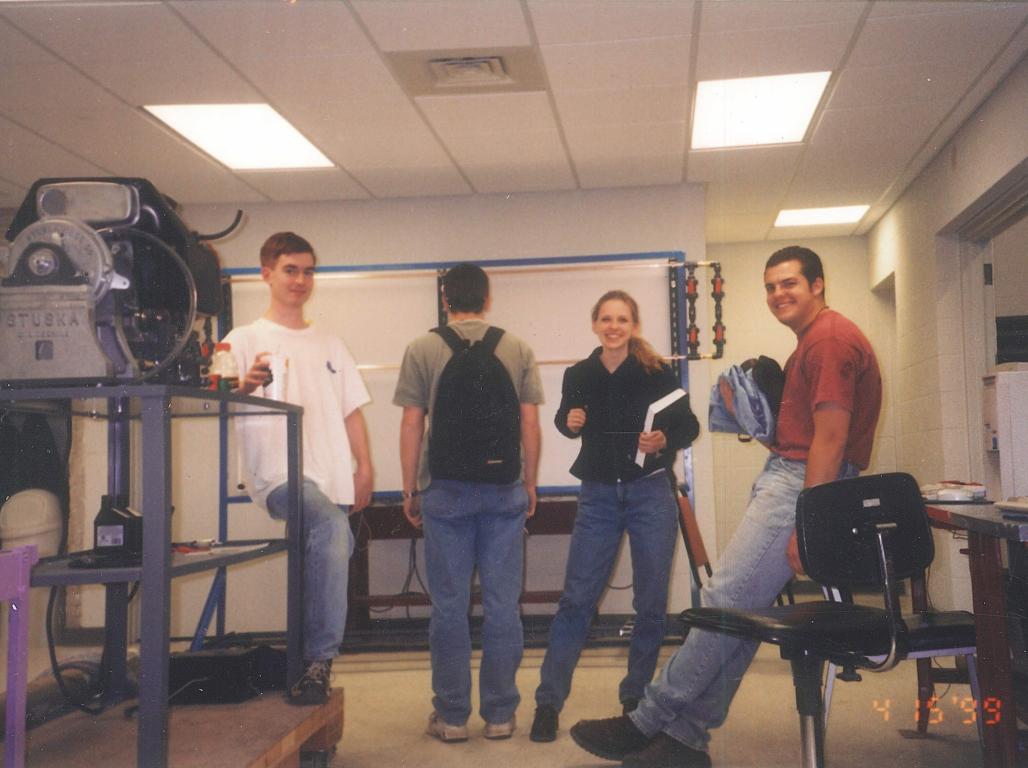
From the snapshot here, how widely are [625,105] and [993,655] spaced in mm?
2507

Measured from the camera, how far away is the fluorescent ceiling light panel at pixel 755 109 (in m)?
3.41

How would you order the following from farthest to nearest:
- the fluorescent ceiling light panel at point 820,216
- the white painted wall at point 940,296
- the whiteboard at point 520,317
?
the fluorescent ceiling light panel at point 820,216
the whiteboard at point 520,317
the white painted wall at point 940,296

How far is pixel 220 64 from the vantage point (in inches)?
121

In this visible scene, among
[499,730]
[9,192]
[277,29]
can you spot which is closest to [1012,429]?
[499,730]

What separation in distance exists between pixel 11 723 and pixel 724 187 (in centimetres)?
401

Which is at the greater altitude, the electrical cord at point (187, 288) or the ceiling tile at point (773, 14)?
the ceiling tile at point (773, 14)

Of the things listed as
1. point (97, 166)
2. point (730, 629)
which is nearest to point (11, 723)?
point (730, 629)

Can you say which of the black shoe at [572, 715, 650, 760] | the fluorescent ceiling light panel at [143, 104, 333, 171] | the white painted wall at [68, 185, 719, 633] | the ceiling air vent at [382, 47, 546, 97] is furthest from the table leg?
the fluorescent ceiling light panel at [143, 104, 333, 171]

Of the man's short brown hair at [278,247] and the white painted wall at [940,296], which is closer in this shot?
the man's short brown hair at [278,247]

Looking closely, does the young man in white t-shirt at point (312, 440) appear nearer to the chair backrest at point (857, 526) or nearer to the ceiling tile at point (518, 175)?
the chair backrest at point (857, 526)

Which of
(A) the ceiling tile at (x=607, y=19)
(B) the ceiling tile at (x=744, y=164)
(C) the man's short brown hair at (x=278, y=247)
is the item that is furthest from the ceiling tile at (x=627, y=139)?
(C) the man's short brown hair at (x=278, y=247)

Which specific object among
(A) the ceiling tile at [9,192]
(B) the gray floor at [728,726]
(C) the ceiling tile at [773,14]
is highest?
(C) the ceiling tile at [773,14]

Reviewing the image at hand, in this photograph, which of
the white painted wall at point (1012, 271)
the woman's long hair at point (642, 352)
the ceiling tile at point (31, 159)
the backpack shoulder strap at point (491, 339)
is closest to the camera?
the backpack shoulder strap at point (491, 339)

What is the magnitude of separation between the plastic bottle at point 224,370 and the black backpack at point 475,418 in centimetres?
60
